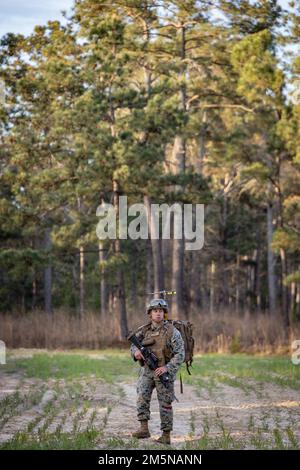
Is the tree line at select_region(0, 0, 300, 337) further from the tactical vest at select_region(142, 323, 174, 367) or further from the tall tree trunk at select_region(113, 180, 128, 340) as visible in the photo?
the tactical vest at select_region(142, 323, 174, 367)

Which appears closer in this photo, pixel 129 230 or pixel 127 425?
pixel 127 425

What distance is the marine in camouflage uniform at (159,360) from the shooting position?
11688 millimetres

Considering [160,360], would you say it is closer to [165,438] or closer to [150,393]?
[150,393]

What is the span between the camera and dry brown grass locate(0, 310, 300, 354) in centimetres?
3297

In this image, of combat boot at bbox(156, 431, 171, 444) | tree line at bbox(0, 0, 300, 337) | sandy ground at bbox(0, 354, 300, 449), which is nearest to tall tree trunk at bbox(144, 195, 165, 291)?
tree line at bbox(0, 0, 300, 337)

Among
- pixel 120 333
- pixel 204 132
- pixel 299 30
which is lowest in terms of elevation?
pixel 120 333

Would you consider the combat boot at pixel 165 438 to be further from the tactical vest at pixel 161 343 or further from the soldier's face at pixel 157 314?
the soldier's face at pixel 157 314

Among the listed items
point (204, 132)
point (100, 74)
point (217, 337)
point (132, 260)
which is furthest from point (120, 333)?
point (132, 260)

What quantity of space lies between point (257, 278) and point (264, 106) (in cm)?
2273

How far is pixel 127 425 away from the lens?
13.2 m

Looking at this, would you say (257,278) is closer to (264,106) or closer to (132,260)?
(132,260)

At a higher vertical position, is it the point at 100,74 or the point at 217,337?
the point at 100,74

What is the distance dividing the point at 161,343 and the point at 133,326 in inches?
964

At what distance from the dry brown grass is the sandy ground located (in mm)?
13221
